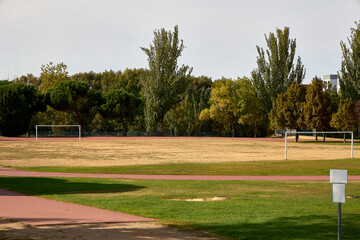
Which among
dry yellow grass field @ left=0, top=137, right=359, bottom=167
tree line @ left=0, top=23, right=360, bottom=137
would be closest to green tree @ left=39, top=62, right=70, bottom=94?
tree line @ left=0, top=23, right=360, bottom=137

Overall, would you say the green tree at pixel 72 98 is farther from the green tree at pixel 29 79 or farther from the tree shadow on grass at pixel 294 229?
the tree shadow on grass at pixel 294 229

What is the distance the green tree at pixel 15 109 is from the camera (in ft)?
312

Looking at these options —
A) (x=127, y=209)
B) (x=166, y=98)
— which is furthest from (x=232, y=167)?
(x=166, y=98)

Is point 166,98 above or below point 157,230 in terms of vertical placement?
above

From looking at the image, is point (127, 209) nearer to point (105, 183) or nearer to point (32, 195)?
point (32, 195)

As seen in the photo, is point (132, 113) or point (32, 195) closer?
point (32, 195)

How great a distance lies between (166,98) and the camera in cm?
10562

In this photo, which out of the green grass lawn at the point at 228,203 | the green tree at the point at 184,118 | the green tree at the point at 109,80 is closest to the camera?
the green grass lawn at the point at 228,203

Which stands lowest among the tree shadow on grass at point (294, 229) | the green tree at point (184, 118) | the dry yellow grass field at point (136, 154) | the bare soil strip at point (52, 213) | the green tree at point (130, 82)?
the dry yellow grass field at point (136, 154)

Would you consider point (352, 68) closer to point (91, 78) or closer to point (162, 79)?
point (162, 79)

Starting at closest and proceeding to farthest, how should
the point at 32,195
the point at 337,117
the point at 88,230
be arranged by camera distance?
the point at 88,230 < the point at 32,195 < the point at 337,117

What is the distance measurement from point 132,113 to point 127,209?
9715 cm

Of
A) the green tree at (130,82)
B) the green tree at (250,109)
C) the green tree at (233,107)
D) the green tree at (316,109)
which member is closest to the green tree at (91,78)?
the green tree at (130,82)

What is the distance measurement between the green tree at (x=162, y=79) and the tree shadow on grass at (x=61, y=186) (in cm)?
7484
